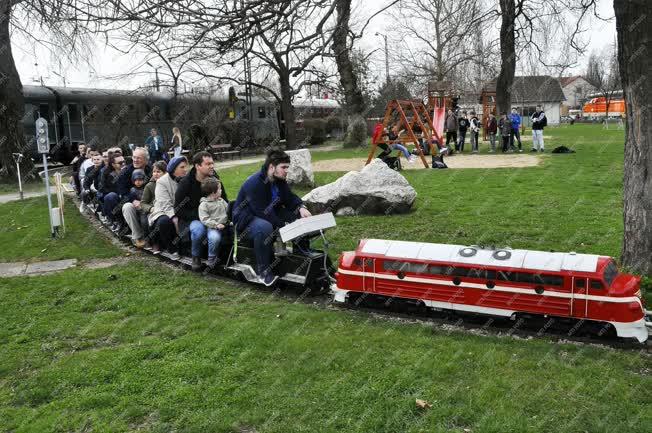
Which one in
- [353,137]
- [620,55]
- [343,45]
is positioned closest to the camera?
[620,55]

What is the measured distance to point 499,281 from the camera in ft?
19.2

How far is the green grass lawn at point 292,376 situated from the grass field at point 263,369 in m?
0.01

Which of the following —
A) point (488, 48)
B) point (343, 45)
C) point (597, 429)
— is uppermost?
point (488, 48)

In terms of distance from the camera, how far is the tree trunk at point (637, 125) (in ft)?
21.3

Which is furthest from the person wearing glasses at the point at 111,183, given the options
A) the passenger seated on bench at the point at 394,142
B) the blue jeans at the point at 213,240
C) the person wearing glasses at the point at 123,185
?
the passenger seated on bench at the point at 394,142

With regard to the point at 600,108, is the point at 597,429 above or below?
below

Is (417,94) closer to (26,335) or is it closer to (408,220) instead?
(408,220)

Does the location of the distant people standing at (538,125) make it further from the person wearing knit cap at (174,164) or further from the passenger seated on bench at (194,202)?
the passenger seated on bench at (194,202)

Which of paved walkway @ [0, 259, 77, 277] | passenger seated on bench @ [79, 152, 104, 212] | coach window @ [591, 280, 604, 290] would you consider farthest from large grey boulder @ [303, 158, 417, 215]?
coach window @ [591, 280, 604, 290]

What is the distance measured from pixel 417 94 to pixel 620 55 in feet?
151

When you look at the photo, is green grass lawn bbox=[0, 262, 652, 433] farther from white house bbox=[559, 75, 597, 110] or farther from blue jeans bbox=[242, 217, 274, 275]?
white house bbox=[559, 75, 597, 110]

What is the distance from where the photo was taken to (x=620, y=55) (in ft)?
22.4

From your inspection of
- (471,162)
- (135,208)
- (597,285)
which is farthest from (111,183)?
(471,162)

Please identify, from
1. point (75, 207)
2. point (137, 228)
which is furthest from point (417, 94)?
point (137, 228)
